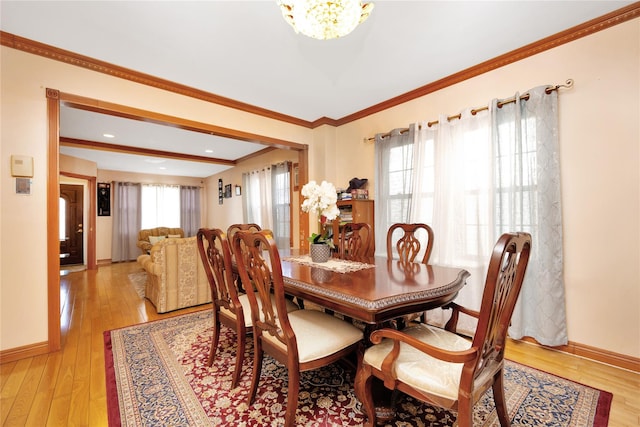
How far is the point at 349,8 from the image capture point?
4.82ft

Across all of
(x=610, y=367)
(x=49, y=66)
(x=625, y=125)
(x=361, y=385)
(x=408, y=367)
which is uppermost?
(x=49, y=66)

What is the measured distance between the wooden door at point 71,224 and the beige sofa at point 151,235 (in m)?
1.27

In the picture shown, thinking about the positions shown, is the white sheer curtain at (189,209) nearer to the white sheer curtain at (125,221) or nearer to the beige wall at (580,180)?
the white sheer curtain at (125,221)

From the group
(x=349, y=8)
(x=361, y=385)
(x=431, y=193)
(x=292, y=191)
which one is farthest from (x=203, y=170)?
(x=361, y=385)

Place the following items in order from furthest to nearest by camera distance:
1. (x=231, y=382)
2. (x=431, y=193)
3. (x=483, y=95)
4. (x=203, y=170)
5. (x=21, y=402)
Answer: (x=203, y=170) → (x=431, y=193) → (x=483, y=95) → (x=231, y=382) → (x=21, y=402)

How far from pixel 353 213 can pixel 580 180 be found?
203 cm

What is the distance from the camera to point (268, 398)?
5.39ft

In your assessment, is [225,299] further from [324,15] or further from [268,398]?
[324,15]

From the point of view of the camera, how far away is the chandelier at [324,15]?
4.73ft

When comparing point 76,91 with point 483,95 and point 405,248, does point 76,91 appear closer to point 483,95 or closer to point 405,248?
point 405,248

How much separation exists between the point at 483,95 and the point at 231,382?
3.16 m

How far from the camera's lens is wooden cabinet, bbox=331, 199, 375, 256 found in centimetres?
337

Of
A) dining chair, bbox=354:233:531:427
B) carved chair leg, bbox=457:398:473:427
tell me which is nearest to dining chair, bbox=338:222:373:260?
dining chair, bbox=354:233:531:427

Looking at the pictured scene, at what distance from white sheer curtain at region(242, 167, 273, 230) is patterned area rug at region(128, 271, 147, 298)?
7.11 feet
